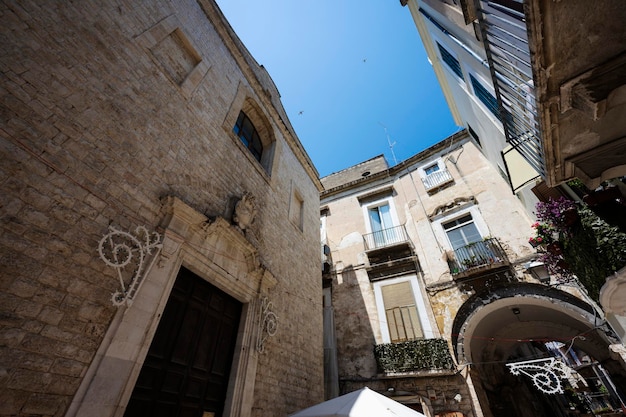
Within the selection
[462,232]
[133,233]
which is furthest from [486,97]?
[133,233]

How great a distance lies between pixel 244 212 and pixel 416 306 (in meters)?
7.49

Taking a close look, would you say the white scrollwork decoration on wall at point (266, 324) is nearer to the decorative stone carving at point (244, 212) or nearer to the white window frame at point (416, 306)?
the decorative stone carving at point (244, 212)

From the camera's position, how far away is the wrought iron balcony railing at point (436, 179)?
1148cm

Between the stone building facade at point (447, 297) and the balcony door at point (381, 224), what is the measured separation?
0.05 m

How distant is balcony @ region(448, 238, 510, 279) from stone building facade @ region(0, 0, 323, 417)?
236 inches

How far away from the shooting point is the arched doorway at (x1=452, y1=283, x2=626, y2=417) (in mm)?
7434

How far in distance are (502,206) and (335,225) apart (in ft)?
22.9

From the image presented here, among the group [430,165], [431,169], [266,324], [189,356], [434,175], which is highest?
[430,165]

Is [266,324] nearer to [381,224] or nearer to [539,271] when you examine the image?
[539,271]

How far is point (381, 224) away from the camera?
41.1 feet

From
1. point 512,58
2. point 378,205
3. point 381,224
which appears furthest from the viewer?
point 378,205

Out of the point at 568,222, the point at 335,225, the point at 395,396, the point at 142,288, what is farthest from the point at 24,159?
the point at 335,225

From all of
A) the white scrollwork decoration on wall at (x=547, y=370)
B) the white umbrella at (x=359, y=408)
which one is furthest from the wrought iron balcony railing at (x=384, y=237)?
the white umbrella at (x=359, y=408)

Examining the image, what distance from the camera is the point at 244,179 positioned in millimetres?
5949
